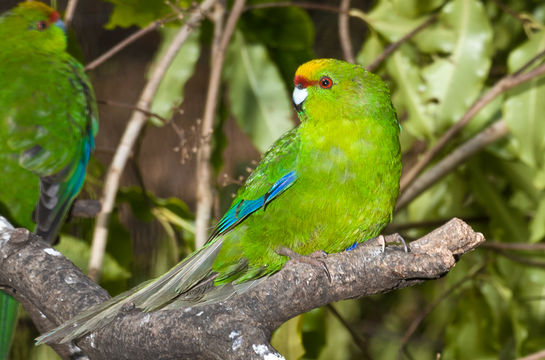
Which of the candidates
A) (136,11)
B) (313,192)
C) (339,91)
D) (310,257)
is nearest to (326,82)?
(339,91)

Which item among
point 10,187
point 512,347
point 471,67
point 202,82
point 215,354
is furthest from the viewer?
point 202,82

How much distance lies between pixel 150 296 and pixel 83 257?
106 cm

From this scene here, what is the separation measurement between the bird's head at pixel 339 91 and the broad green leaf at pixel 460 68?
0.80m

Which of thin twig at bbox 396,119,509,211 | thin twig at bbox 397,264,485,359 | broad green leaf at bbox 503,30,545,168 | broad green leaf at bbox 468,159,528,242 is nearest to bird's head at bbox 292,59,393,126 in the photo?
broad green leaf at bbox 503,30,545,168

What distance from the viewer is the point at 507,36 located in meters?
3.40

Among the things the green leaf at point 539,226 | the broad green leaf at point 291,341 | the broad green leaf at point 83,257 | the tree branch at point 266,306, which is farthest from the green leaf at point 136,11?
the green leaf at point 539,226

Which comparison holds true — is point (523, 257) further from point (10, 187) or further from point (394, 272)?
point (10, 187)

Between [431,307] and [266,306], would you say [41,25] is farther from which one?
[431,307]

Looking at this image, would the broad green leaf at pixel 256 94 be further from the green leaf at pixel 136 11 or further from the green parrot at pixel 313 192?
the green parrot at pixel 313 192

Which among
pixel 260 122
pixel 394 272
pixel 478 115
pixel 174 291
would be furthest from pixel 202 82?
pixel 394 272

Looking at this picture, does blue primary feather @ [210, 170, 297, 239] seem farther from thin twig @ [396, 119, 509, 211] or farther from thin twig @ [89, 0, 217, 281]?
thin twig @ [396, 119, 509, 211]

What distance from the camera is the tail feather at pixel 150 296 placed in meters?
1.46

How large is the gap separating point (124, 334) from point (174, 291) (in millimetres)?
244

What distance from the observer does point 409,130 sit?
296cm
